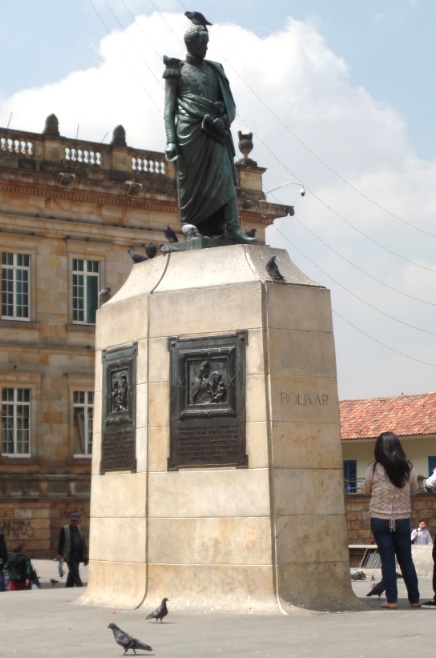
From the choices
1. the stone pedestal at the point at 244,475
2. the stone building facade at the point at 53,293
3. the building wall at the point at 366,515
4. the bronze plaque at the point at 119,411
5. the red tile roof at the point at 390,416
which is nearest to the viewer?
the stone pedestal at the point at 244,475

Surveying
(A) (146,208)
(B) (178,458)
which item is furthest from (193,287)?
(A) (146,208)

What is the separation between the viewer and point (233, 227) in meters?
14.1

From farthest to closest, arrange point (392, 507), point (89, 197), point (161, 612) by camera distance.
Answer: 1. point (89, 197)
2. point (392, 507)
3. point (161, 612)

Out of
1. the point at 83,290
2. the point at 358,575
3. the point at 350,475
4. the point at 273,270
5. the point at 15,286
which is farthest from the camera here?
the point at 350,475

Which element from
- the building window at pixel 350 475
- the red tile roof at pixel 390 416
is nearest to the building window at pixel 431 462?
the red tile roof at pixel 390 416

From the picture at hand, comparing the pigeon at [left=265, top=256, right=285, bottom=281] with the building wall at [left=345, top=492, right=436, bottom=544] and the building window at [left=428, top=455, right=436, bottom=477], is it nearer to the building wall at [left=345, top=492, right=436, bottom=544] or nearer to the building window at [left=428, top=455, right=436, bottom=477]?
the building wall at [left=345, top=492, right=436, bottom=544]

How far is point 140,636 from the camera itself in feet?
35.5

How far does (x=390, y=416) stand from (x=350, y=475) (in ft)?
8.91

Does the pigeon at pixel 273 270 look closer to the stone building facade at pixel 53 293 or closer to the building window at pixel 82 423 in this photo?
the stone building facade at pixel 53 293

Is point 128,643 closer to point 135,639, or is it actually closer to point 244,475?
point 135,639

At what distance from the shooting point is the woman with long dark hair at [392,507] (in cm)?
1251

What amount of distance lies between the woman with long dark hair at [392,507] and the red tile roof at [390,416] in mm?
37963

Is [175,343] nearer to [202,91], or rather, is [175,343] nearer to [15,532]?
[202,91]

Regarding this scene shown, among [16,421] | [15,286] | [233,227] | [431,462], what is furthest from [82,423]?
[233,227]
